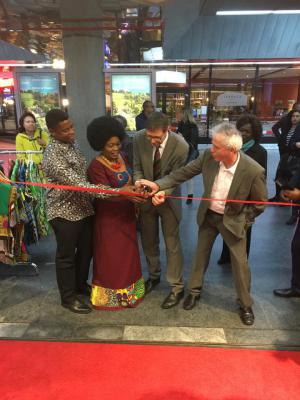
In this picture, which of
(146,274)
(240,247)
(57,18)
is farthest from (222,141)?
(57,18)

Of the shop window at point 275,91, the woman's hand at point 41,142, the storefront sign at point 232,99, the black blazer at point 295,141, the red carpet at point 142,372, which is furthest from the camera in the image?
the storefront sign at point 232,99

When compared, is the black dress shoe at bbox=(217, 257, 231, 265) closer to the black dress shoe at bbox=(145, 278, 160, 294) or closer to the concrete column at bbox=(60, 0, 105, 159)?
the black dress shoe at bbox=(145, 278, 160, 294)

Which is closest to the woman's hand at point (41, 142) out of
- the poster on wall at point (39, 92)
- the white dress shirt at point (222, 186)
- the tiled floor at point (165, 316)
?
the poster on wall at point (39, 92)

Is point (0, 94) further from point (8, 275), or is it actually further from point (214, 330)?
point (214, 330)

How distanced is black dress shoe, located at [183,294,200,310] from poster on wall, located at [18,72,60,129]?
14.1 feet

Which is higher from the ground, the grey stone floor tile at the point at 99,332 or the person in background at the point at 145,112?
the person in background at the point at 145,112

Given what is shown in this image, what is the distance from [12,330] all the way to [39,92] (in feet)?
14.2

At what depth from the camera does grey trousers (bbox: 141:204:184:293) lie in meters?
3.00

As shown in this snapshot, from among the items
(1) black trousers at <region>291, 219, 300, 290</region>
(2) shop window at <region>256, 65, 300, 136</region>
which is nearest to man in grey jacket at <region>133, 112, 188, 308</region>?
(1) black trousers at <region>291, 219, 300, 290</region>

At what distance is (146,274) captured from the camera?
364 cm

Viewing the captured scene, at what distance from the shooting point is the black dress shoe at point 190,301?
2.99 m

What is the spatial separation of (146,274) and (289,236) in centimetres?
219

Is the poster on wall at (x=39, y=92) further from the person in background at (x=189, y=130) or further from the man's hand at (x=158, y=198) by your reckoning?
the man's hand at (x=158, y=198)

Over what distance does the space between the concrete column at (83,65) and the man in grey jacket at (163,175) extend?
8.12 ft
